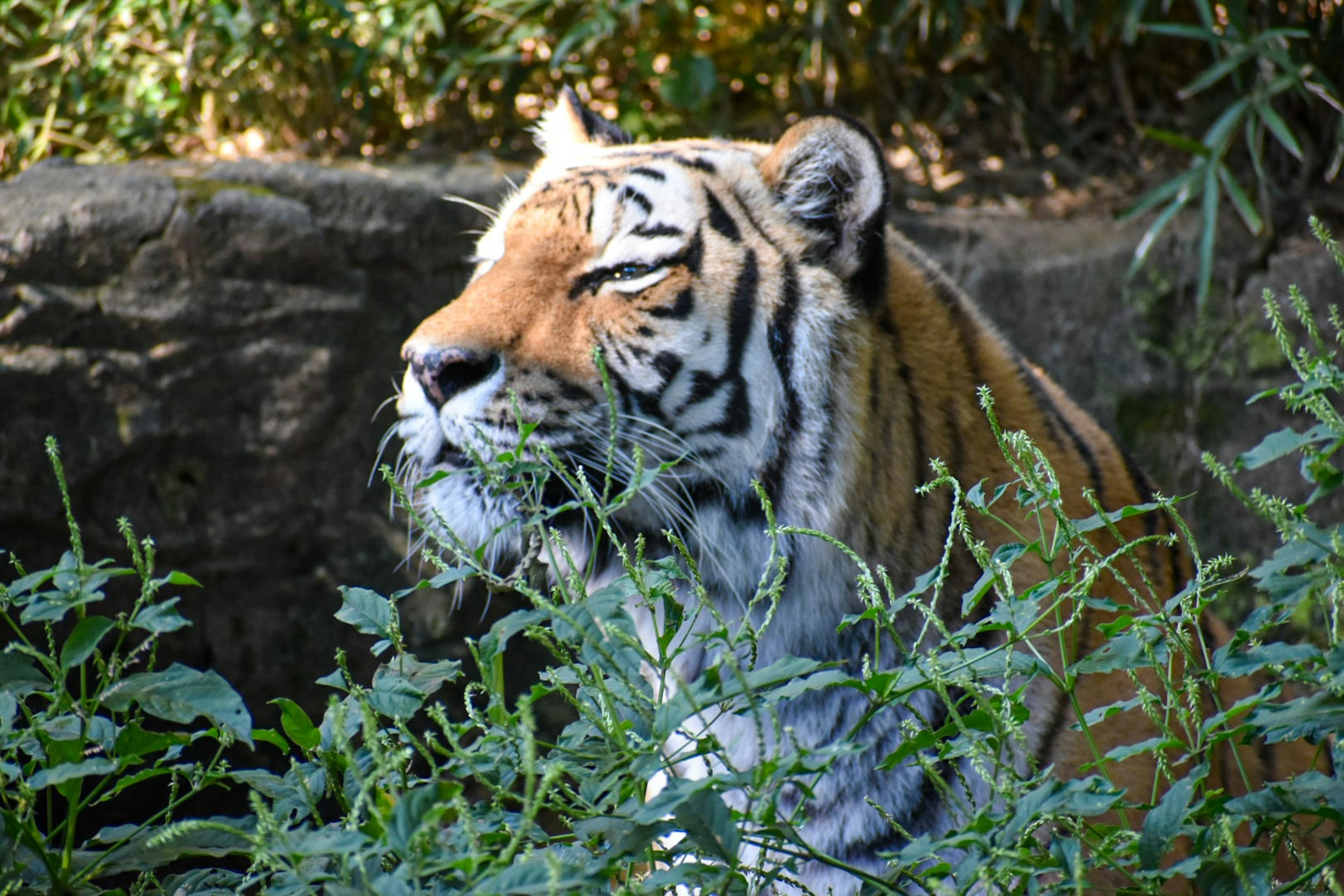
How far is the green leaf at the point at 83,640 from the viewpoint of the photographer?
87cm

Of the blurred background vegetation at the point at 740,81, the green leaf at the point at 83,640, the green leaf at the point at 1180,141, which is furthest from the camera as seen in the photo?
the blurred background vegetation at the point at 740,81

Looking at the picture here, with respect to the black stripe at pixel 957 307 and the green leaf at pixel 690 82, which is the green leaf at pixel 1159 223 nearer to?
the green leaf at pixel 690 82

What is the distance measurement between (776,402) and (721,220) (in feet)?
0.90

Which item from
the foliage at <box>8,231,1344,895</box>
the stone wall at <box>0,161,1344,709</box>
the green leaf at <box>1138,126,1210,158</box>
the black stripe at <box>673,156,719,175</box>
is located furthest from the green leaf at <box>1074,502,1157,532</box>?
the green leaf at <box>1138,126,1210,158</box>

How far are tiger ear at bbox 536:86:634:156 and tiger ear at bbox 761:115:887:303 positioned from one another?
41 cm

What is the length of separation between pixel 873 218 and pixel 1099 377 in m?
1.73

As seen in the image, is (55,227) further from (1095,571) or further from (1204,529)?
(1204,529)

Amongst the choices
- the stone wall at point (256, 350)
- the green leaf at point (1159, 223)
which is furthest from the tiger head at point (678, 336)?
the green leaf at point (1159, 223)

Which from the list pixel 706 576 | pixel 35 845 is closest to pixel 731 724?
pixel 706 576

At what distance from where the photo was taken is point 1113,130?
136 inches

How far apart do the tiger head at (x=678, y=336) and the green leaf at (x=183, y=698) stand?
1.87ft

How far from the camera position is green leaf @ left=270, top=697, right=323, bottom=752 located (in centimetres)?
94

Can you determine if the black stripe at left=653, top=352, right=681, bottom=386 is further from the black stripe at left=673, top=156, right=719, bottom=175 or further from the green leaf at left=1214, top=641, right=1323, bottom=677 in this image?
the green leaf at left=1214, top=641, right=1323, bottom=677

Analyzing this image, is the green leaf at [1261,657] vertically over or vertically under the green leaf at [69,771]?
over
